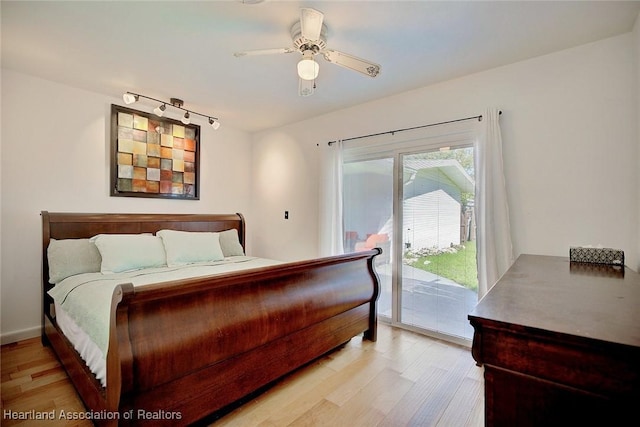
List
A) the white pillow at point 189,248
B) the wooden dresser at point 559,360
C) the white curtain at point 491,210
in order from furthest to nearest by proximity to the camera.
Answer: the white pillow at point 189,248
the white curtain at point 491,210
the wooden dresser at point 559,360

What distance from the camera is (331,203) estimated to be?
140 inches

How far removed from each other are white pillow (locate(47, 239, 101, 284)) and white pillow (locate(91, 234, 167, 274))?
10 centimetres

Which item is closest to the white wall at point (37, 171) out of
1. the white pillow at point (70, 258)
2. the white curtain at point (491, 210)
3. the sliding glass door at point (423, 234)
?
the white pillow at point (70, 258)

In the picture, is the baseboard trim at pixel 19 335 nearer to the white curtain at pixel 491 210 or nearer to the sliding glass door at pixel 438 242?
the sliding glass door at pixel 438 242

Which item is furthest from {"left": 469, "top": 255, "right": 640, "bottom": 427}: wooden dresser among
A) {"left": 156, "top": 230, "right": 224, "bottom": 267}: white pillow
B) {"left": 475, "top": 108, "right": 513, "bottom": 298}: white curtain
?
{"left": 156, "top": 230, "right": 224, "bottom": 267}: white pillow

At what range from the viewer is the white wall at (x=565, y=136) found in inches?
80.7

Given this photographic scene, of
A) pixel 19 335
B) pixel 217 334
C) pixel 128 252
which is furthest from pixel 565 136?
pixel 19 335

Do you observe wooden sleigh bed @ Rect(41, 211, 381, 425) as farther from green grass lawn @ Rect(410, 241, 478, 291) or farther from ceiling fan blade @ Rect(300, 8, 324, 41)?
ceiling fan blade @ Rect(300, 8, 324, 41)

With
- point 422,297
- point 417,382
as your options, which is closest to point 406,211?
point 422,297

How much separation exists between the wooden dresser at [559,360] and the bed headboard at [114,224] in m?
3.44

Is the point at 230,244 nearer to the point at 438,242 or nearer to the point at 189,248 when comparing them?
the point at 189,248

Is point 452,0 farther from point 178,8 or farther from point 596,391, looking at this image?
point 596,391

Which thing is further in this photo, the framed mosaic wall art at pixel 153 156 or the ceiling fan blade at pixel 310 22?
the framed mosaic wall art at pixel 153 156

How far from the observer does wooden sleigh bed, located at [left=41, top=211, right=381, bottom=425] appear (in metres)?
1.30
